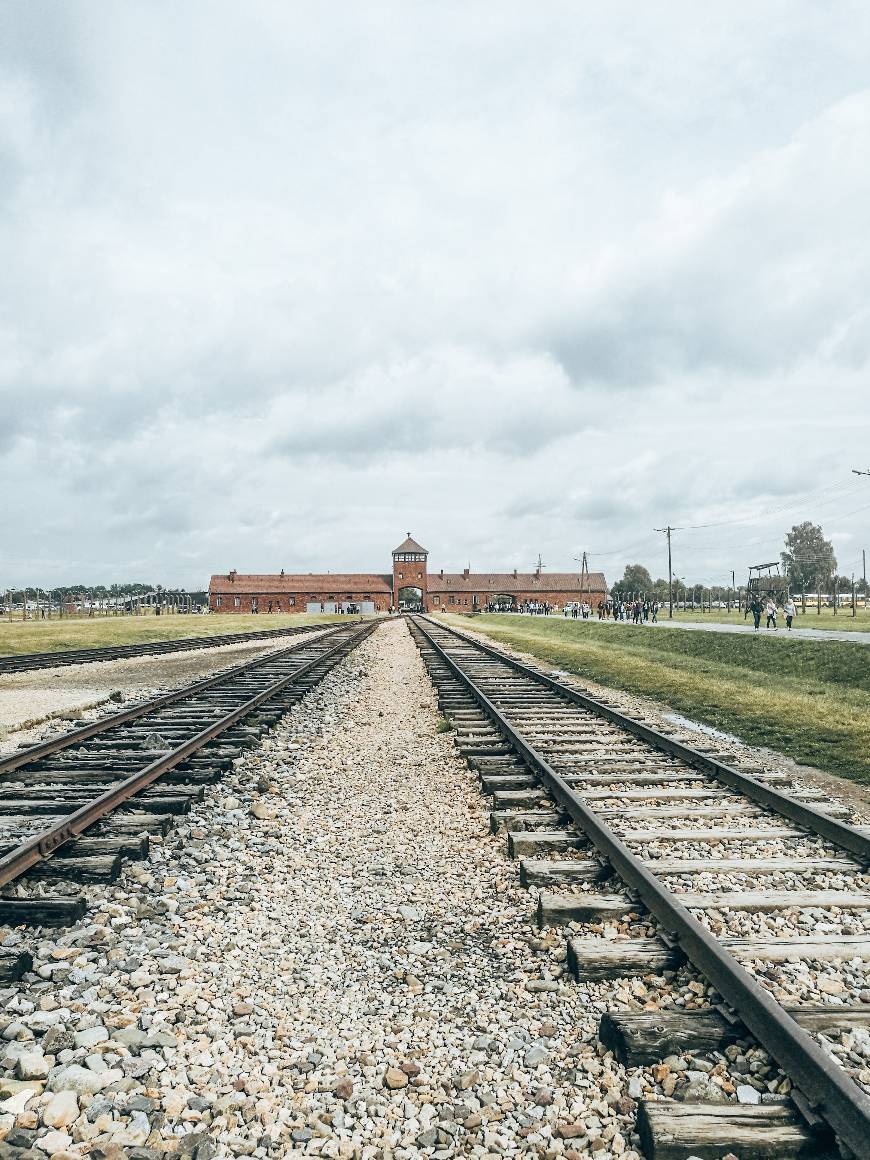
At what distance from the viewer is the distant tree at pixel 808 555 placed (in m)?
120

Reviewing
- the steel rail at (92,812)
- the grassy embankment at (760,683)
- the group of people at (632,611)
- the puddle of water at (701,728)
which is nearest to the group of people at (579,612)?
the group of people at (632,611)

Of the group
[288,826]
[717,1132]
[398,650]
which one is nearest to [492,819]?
[288,826]

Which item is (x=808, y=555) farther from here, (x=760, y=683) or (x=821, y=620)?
(x=760, y=683)

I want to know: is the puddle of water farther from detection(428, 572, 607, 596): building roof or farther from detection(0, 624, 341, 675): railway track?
detection(428, 572, 607, 596): building roof

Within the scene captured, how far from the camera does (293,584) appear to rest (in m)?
132

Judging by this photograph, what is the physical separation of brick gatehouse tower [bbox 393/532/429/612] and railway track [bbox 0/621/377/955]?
122 metres

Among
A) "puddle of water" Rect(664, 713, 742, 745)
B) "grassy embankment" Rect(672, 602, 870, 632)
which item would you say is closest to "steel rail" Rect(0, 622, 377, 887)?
"puddle of water" Rect(664, 713, 742, 745)

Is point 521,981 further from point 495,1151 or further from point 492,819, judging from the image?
point 492,819

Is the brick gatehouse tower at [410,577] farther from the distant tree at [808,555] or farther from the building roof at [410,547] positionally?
the distant tree at [808,555]

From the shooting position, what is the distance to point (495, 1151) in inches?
104

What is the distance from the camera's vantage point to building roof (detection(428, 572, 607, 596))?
139125 millimetres

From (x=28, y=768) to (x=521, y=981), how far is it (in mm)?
6460

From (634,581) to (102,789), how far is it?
510 feet

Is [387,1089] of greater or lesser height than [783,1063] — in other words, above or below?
below
